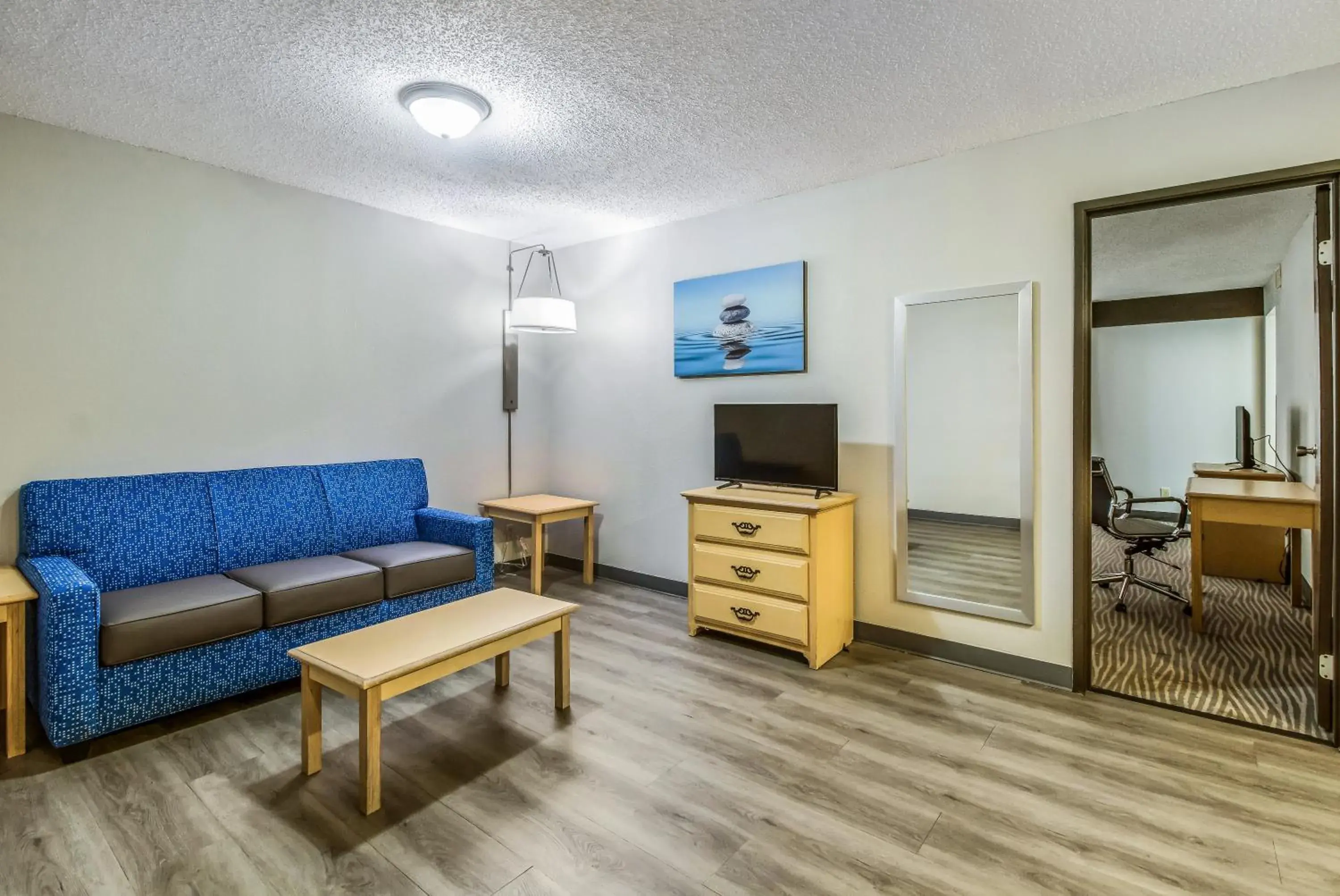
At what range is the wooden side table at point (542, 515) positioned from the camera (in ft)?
13.8

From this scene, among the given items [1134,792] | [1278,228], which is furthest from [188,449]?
[1278,228]

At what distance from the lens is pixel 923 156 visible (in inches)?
124

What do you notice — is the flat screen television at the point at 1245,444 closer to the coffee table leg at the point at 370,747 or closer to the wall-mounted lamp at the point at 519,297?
the wall-mounted lamp at the point at 519,297

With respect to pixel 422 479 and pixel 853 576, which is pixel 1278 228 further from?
pixel 422 479

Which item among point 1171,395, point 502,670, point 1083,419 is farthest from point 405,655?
point 1171,395

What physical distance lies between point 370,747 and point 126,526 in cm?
192

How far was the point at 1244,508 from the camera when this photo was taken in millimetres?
3221

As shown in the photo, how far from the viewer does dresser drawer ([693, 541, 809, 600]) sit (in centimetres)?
312

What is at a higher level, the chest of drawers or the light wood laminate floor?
the chest of drawers

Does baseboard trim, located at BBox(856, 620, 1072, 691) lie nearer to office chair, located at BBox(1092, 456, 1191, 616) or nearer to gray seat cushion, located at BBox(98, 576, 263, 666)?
office chair, located at BBox(1092, 456, 1191, 616)

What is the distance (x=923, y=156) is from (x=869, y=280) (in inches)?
25.7

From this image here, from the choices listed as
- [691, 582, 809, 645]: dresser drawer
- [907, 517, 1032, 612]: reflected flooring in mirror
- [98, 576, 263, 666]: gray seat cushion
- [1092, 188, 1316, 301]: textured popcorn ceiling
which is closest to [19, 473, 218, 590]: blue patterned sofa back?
[98, 576, 263, 666]: gray seat cushion

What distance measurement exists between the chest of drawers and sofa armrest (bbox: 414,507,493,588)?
3.93ft

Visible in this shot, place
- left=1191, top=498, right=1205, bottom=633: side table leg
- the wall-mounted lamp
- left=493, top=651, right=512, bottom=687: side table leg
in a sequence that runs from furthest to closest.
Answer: the wall-mounted lamp
left=1191, top=498, right=1205, bottom=633: side table leg
left=493, top=651, right=512, bottom=687: side table leg
